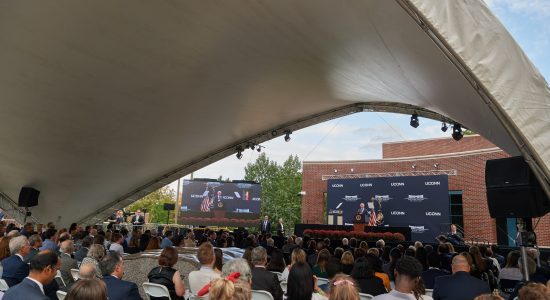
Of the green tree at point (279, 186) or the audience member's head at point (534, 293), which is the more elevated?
the green tree at point (279, 186)

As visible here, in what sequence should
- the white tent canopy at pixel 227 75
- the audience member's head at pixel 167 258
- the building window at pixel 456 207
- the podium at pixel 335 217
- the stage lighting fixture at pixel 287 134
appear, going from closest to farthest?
the white tent canopy at pixel 227 75, the audience member's head at pixel 167 258, the stage lighting fixture at pixel 287 134, the building window at pixel 456 207, the podium at pixel 335 217

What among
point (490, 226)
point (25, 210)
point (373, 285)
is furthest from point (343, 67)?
point (490, 226)

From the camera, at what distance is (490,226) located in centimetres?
1683

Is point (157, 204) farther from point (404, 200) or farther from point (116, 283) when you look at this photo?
point (116, 283)

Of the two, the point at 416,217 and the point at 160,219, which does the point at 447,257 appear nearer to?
the point at 416,217

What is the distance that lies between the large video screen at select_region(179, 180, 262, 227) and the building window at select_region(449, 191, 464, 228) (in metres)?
9.61

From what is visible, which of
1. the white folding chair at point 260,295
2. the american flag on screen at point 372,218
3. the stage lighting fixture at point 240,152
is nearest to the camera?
the white folding chair at point 260,295

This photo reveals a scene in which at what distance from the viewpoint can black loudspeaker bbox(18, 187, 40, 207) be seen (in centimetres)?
1174

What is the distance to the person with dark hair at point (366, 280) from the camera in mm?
3707

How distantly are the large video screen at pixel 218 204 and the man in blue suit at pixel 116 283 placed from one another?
13.6 meters

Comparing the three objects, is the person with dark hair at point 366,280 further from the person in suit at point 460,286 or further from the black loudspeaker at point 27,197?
the black loudspeaker at point 27,197

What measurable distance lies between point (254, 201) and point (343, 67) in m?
10.8

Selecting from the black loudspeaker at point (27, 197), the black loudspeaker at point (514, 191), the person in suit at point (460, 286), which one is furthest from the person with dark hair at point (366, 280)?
the black loudspeaker at point (27, 197)

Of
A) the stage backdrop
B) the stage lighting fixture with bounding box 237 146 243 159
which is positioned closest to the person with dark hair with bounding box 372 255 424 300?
the stage lighting fixture with bounding box 237 146 243 159
